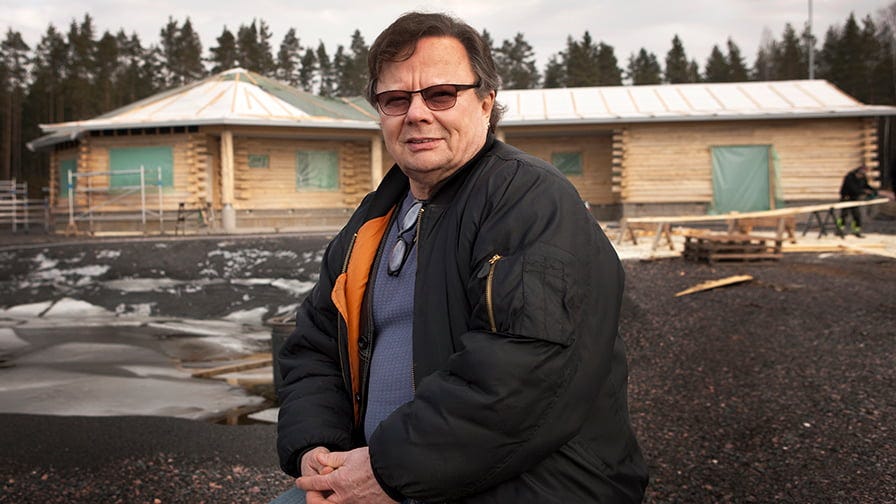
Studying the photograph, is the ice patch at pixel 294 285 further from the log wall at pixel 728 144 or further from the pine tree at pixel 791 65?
the pine tree at pixel 791 65

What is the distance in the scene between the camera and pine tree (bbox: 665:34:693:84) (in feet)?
200

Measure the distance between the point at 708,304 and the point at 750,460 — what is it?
4.54 m

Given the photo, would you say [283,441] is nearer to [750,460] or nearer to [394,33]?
[394,33]

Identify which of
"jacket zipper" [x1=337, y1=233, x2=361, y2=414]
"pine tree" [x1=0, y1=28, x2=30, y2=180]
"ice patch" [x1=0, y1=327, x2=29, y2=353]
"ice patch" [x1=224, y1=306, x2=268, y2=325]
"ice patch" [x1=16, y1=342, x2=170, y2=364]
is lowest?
"ice patch" [x1=224, y1=306, x2=268, y2=325]

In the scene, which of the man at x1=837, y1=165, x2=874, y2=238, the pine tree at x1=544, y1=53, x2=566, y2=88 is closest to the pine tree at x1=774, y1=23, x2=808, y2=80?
the pine tree at x1=544, y1=53, x2=566, y2=88

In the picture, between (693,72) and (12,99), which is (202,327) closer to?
(12,99)

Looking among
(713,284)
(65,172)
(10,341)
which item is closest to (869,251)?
(713,284)

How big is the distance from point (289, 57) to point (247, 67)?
9.20 meters

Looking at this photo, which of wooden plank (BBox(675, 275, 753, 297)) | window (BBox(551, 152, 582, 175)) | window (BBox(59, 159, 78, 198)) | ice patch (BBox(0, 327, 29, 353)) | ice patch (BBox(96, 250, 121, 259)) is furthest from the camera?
window (BBox(551, 152, 582, 175))

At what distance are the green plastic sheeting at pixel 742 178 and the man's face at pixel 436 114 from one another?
20471 mm

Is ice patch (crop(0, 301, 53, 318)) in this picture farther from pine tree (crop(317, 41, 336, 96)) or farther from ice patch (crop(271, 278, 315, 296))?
pine tree (crop(317, 41, 336, 96))

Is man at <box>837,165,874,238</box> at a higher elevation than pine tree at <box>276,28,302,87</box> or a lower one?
lower

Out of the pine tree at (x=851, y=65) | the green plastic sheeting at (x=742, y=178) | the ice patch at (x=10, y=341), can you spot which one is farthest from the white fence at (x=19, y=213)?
the pine tree at (x=851, y=65)

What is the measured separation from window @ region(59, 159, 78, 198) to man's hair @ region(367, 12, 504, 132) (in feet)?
76.0
